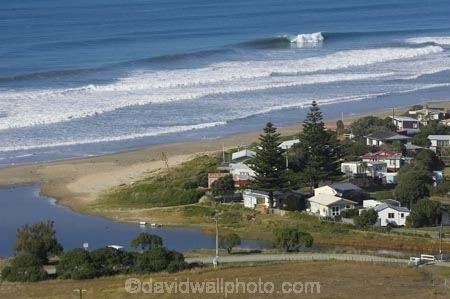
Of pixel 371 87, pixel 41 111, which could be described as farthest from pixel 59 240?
pixel 371 87

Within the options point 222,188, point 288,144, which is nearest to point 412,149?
point 288,144

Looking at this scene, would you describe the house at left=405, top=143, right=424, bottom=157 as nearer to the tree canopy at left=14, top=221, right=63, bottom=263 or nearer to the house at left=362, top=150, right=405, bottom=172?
the house at left=362, top=150, right=405, bottom=172

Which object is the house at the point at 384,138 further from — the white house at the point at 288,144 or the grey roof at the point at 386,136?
the white house at the point at 288,144

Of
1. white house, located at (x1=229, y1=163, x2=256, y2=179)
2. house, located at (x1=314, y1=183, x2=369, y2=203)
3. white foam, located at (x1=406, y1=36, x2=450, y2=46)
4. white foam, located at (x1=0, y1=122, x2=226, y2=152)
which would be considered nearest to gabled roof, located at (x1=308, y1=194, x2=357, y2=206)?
house, located at (x1=314, y1=183, x2=369, y2=203)

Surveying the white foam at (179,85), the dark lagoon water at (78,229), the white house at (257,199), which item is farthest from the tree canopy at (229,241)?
the white foam at (179,85)

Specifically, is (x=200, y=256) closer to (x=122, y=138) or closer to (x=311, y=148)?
(x=311, y=148)

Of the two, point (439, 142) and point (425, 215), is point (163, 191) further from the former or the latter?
point (439, 142)
